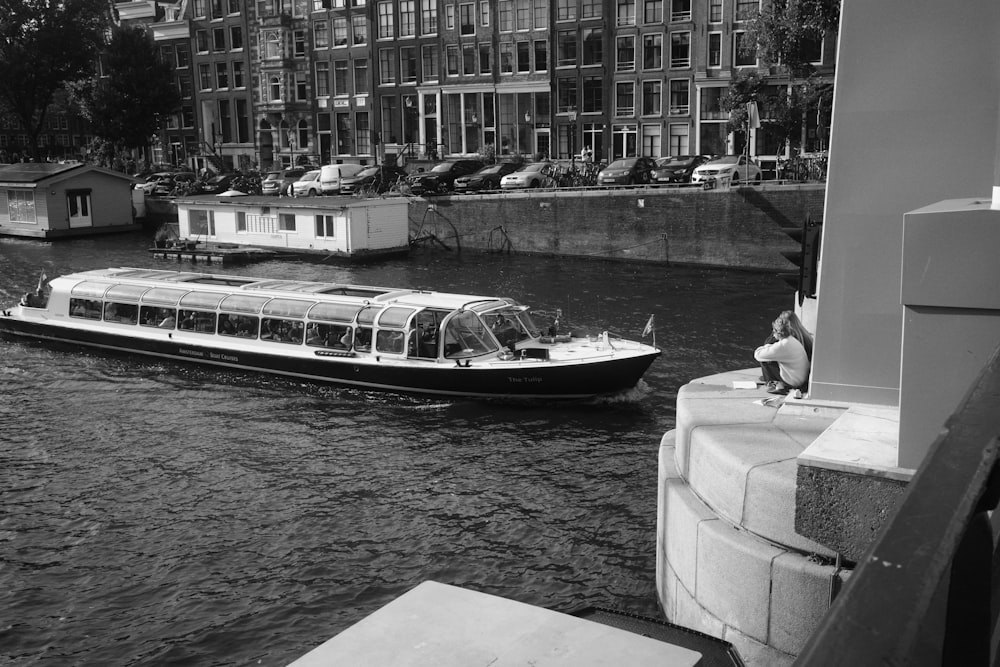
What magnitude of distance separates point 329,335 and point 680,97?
3401 centimetres

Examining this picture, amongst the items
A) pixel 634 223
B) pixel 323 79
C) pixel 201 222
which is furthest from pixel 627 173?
pixel 323 79

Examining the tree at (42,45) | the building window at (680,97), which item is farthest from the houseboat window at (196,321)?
the tree at (42,45)

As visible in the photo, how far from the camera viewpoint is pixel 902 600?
1278 millimetres

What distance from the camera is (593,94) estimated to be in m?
54.9

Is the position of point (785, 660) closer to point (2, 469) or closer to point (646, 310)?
point (2, 469)

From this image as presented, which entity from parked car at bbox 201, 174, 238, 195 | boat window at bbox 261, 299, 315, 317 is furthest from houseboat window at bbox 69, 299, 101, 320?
parked car at bbox 201, 174, 238, 195

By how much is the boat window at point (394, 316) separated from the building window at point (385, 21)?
143 feet

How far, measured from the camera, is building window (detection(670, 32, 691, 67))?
168ft

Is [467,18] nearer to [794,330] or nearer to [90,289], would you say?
[90,289]

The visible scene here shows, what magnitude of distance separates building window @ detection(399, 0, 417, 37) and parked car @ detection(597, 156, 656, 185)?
2170 cm

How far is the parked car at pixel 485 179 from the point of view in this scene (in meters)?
47.9

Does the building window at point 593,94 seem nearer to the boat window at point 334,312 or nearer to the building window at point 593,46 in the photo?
the building window at point 593,46

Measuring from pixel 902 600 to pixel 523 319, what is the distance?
21106 mm

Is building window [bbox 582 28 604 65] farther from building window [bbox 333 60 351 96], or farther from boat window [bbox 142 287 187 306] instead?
boat window [bbox 142 287 187 306]
